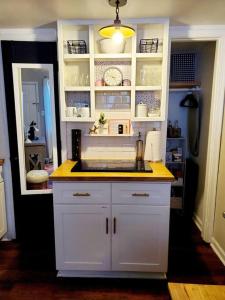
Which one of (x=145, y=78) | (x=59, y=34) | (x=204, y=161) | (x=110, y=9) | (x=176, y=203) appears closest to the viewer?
(x=110, y=9)

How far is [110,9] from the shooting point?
1812mm

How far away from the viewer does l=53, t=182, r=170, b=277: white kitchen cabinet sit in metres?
1.80

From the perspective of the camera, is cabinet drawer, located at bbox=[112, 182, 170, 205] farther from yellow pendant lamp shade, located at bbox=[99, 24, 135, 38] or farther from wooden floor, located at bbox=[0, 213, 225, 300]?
yellow pendant lamp shade, located at bbox=[99, 24, 135, 38]

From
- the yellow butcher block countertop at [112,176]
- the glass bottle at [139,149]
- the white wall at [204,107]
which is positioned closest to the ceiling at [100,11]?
the white wall at [204,107]

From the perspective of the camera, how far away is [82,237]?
1.88 metres

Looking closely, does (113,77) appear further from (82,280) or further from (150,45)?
(82,280)

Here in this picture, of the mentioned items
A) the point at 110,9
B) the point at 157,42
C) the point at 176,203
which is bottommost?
the point at 176,203

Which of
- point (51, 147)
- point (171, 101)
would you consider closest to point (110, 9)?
point (51, 147)

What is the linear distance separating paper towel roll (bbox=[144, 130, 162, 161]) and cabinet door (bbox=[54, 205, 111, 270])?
29.0 inches

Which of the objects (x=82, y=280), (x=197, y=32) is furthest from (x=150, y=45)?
(x=82, y=280)

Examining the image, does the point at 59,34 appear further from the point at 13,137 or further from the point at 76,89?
the point at 13,137

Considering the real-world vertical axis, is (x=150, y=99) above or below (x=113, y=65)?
below

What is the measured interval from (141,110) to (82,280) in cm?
166

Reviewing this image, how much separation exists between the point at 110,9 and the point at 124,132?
3.59 feet
